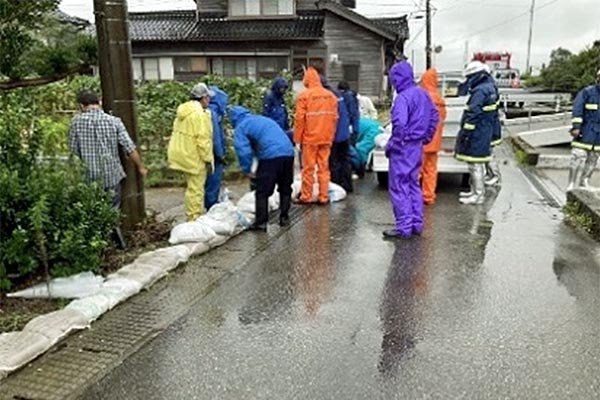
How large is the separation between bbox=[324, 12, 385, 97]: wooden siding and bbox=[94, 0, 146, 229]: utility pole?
2178 centimetres

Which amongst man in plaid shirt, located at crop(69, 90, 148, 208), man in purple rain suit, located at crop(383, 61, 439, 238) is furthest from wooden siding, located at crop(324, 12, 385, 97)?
man in plaid shirt, located at crop(69, 90, 148, 208)

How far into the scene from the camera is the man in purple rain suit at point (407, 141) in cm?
603

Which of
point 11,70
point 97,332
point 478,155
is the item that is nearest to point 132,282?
point 97,332

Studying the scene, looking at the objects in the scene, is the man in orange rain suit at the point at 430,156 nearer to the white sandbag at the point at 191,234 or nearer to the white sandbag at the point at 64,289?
the white sandbag at the point at 191,234

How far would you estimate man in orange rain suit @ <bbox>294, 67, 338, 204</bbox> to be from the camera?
773 centimetres

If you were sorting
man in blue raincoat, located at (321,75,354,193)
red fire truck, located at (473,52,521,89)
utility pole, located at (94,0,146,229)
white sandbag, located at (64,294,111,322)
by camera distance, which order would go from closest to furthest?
white sandbag, located at (64,294,111,322)
utility pole, located at (94,0,146,229)
man in blue raincoat, located at (321,75,354,193)
red fire truck, located at (473,52,521,89)

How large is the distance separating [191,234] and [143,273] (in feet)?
3.26

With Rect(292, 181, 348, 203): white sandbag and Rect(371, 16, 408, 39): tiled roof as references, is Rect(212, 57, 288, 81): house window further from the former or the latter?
Rect(292, 181, 348, 203): white sandbag

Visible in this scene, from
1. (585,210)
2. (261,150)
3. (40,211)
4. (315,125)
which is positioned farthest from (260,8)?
(40,211)

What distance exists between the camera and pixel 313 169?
8.05m

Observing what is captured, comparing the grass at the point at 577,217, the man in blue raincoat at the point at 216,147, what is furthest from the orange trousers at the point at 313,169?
the grass at the point at 577,217

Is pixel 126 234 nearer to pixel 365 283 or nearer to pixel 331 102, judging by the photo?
pixel 365 283

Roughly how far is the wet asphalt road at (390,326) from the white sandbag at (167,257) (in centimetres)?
59

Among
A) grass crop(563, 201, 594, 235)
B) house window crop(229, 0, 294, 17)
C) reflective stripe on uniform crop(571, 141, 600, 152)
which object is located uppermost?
house window crop(229, 0, 294, 17)
